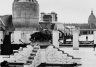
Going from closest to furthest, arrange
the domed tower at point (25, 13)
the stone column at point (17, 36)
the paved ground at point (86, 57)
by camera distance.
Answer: the paved ground at point (86, 57)
the stone column at point (17, 36)
the domed tower at point (25, 13)

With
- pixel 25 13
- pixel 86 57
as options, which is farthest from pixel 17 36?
pixel 86 57

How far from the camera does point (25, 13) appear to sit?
3297 centimetres

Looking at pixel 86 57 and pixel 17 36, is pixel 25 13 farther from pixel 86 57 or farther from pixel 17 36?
pixel 86 57

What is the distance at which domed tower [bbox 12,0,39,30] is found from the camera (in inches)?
1297

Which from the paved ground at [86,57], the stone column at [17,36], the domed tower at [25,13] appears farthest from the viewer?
the domed tower at [25,13]

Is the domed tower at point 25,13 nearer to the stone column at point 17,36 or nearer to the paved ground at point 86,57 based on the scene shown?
the stone column at point 17,36

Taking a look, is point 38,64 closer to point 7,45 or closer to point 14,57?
point 14,57

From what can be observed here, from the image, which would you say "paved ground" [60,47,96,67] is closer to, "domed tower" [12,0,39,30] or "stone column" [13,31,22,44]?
"stone column" [13,31,22,44]

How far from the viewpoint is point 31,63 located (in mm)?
14812

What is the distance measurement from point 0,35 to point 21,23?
5268 millimetres

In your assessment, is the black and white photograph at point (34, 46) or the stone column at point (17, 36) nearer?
the black and white photograph at point (34, 46)

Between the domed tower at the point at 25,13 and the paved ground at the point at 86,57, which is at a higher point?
the domed tower at the point at 25,13

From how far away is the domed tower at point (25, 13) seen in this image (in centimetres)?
3294

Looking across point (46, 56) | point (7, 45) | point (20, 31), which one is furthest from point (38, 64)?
point (20, 31)
